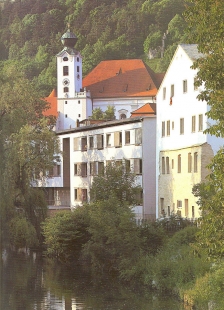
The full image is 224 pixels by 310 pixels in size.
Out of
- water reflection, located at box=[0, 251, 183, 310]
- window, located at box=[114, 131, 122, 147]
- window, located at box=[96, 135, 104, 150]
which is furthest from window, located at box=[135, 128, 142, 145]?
water reflection, located at box=[0, 251, 183, 310]

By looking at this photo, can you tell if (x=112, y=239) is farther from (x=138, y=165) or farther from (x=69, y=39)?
(x=69, y=39)

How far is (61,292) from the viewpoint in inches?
1714

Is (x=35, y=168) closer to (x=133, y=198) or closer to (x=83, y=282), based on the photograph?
(x=133, y=198)

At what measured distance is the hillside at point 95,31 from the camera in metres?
119

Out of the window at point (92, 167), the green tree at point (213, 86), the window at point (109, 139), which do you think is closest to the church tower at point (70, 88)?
the window at point (92, 167)

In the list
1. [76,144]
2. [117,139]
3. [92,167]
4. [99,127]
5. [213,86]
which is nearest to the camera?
[213,86]

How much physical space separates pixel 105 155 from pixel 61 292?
3900 centimetres

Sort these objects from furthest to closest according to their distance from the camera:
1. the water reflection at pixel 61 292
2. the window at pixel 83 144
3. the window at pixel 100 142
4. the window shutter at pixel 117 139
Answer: the window at pixel 83 144 → the window at pixel 100 142 → the window shutter at pixel 117 139 → the water reflection at pixel 61 292

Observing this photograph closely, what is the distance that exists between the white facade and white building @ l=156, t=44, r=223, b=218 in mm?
1540

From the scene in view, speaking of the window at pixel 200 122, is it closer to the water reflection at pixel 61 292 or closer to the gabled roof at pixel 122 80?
the water reflection at pixel 61 292

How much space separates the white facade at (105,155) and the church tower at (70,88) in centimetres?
3442

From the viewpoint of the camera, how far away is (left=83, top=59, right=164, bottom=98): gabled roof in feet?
412

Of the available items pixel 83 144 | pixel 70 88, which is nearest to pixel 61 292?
pixel 83 144

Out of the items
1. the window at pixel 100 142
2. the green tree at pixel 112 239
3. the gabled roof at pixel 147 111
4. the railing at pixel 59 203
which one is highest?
the gabled roof at pixel 147 111
